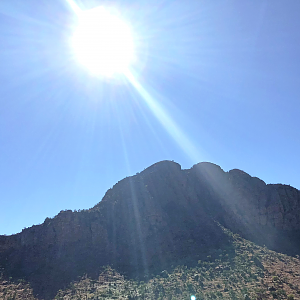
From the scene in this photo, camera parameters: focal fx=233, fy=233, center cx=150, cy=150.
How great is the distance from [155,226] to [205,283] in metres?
20.6

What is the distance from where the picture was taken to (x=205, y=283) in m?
34.1

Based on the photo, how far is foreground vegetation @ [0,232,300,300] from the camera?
30.5m

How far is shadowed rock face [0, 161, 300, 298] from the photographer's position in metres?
41.1

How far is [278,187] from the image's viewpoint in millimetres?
69688

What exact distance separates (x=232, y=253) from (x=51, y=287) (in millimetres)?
32111

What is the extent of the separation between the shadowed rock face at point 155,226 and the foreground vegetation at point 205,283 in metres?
2.61

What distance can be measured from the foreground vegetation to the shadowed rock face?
103 inches

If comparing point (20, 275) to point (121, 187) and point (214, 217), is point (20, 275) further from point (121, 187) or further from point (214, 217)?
point (214, 217)

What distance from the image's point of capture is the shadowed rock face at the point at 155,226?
4112 cm

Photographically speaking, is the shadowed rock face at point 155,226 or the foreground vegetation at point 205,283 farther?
the shadowed rock face at point 155,226

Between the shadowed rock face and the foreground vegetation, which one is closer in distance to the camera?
the foreground vegetation

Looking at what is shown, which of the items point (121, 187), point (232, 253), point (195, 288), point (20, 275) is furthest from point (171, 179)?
point (20, 275)

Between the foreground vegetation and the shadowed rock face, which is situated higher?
the shadowed rock face

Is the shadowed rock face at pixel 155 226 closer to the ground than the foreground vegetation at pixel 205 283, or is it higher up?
higher up
